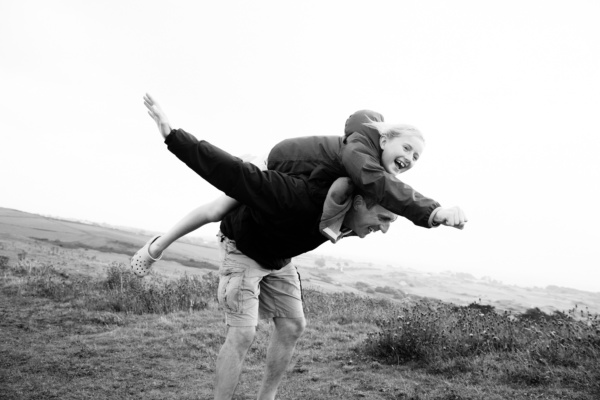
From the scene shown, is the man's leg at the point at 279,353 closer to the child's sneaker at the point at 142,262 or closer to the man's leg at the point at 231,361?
the man's leg at the point at 231,361

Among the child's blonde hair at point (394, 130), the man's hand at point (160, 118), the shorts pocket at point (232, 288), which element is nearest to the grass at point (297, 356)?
the shorts pocket at point (232, 288)

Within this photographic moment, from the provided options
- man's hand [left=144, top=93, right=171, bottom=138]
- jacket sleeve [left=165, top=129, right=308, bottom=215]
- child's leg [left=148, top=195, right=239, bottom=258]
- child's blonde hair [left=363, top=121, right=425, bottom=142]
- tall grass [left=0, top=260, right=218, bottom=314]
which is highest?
child's blonde hair [left=363, top=121, right=425, bottom=142]

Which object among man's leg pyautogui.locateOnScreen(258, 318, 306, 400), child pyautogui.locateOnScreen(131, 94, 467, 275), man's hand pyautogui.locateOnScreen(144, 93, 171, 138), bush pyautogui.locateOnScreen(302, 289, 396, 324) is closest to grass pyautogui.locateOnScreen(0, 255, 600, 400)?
bush pyautogui.locateOnScreen(302, 289, 396, 324)

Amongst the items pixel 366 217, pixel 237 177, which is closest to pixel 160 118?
pixel 237 177

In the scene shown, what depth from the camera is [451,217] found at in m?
2.25

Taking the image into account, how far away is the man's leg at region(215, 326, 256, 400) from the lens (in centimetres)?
306

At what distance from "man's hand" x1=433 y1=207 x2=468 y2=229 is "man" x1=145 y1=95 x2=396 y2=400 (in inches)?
23.8

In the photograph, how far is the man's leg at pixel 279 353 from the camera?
350cm

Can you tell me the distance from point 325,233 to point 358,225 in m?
0.29

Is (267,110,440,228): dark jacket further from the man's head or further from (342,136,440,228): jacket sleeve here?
the man's head

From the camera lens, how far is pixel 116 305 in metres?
7.54

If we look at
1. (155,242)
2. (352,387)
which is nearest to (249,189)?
(155,242)

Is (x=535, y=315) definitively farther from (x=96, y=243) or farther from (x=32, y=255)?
(x=96, y=243)

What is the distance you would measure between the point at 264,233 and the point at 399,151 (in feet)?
3.51
